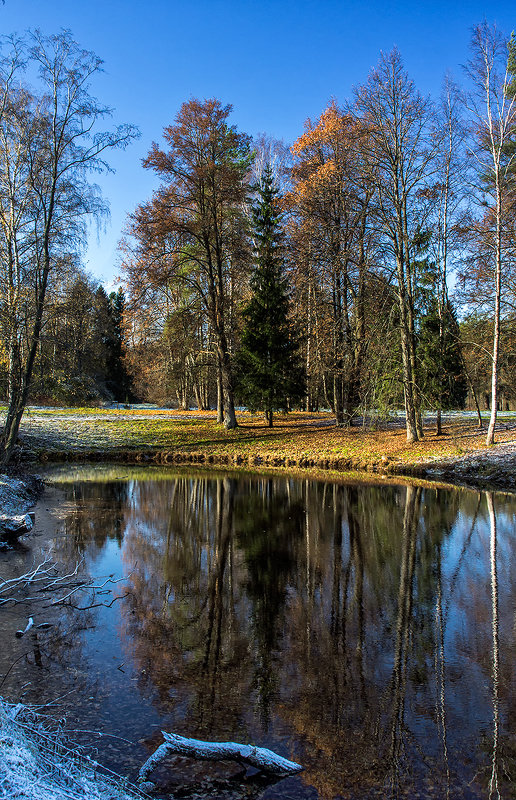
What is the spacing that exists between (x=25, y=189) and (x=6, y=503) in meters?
8.72

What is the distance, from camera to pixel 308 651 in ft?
17.3

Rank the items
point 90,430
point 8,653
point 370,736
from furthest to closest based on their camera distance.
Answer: point 90,430
point 8,653
point 370,736

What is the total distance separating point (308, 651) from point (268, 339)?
19834 millimetres

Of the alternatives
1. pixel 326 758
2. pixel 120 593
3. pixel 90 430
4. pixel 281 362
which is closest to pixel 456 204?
pixel 281 362

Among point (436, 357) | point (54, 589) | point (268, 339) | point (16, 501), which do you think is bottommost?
point (54, 589)

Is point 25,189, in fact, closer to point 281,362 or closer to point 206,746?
point 281,362

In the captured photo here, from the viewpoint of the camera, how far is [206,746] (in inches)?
137

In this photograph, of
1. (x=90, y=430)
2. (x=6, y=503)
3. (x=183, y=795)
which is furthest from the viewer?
(x=90, y=430)

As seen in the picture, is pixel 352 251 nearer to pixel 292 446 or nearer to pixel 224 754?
pixel 292 446

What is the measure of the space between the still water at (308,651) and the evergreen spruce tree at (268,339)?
539 inches

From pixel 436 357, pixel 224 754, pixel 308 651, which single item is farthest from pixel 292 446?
pixel 224 754

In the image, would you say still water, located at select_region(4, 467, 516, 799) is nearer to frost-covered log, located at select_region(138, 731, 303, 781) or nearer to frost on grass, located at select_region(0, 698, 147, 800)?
frost-covered log, located at select_region(138, 731, 303, 781)

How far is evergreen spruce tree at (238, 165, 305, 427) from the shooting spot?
24172mm

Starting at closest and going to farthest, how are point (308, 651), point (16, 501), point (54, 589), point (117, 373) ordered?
point (308, 651), point (54, 589), point (16, 501), point (117, 373)
